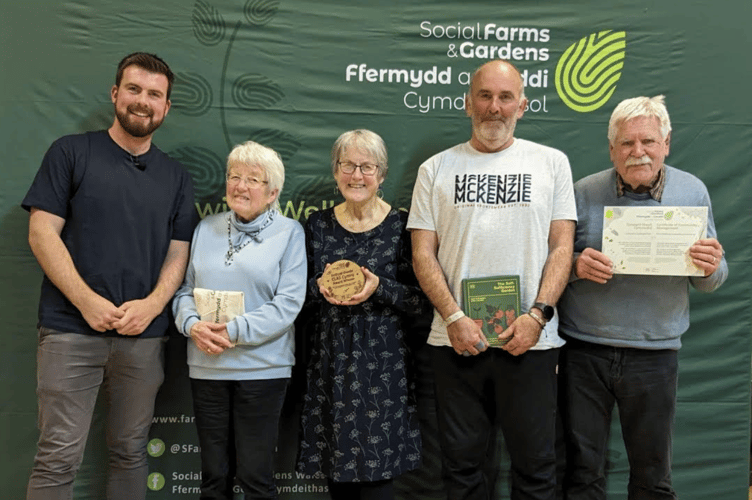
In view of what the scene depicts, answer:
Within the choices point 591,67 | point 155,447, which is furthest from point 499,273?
point 155,447

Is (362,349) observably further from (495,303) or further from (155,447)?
(155,447)

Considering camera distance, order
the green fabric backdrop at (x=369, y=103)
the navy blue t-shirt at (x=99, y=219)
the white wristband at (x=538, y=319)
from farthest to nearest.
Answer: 1. the green fabric backdrop at (x=369, y=103)
2. the navy blue t-shirt at (x=99, y=219)
3. the white wristband at (x=538, y=319)

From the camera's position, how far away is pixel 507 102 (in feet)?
6.88

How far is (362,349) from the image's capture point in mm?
2102

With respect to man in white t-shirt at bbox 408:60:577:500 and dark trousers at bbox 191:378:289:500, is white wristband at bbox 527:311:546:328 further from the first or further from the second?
dark trousers at bbox 191:378:289:500

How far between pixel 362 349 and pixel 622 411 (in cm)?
100

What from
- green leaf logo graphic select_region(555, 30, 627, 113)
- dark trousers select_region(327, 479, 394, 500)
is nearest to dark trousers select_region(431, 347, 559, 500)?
dark trousers select_region(327, 479, 394, 500)

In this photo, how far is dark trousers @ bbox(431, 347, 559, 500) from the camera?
2061mm

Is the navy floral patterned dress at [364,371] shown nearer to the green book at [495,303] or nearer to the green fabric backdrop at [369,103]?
the green book at [495,303]

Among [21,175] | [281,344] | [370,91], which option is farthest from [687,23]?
[21,175]

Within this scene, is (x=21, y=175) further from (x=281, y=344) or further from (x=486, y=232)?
(x=486, y=232)

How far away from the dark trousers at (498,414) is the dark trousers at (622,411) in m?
0.13

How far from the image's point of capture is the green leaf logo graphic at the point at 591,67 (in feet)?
8.66

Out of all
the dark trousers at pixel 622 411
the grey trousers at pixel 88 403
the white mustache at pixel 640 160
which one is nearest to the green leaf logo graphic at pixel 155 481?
the grey trousers at pixel 88 403
